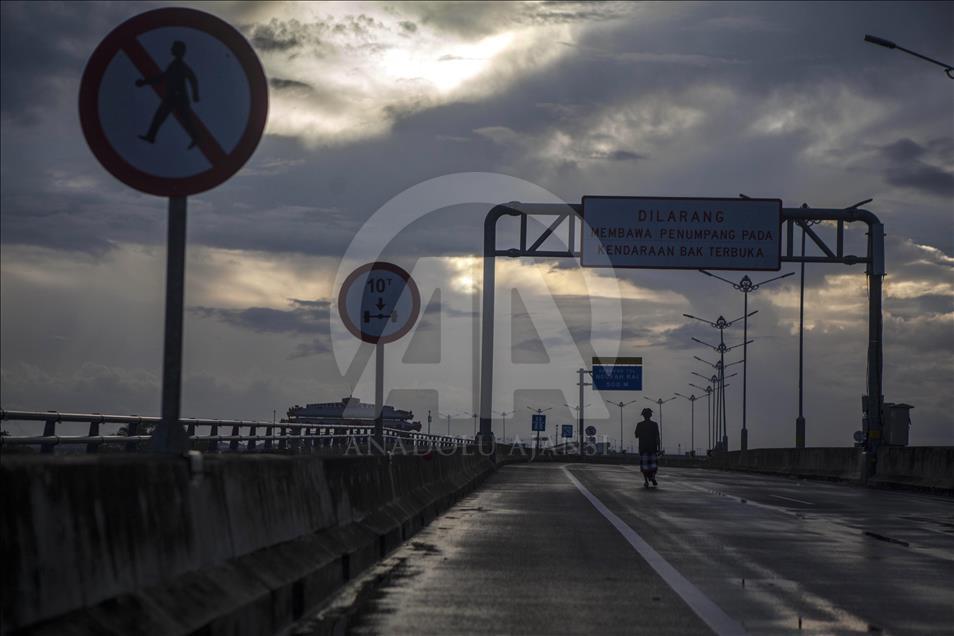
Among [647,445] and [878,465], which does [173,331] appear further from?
[878,465]

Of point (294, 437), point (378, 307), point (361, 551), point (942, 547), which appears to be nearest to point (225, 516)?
point (361, 551)

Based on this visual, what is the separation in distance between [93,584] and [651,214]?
3410cm

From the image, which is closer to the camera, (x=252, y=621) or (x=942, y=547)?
(x=252, y=621)

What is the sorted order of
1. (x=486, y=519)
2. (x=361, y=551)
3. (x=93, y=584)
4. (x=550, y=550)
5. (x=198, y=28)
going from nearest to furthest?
(x=93, y=584) < (x=198, y=28) < (x=361, y=551) < (x=550, y=550) < (x=486, y=519)

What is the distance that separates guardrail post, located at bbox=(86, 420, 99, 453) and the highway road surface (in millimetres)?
6156

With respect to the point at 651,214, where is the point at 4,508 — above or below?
below

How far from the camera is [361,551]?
1078cm

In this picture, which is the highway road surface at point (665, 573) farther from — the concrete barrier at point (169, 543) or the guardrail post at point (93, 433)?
Result: the guardrail post at point (93, 433)

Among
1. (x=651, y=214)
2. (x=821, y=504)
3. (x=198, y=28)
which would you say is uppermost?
(x=651, y=214)

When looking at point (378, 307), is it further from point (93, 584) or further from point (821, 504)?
point (821, 504)

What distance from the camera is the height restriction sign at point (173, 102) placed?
6355 mm

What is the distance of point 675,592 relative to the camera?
10.0 metres

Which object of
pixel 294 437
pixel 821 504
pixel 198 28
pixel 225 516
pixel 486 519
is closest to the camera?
pixel 198 28

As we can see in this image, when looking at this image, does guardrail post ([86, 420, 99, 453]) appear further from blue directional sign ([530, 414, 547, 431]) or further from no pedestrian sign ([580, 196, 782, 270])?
blue directional sign ([530, 414, 547, 431])
